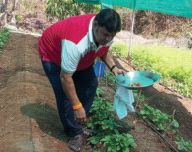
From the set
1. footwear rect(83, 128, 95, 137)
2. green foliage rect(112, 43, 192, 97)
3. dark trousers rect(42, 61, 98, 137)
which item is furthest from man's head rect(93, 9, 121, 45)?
green foliage rect(112, 43, 192, 97)

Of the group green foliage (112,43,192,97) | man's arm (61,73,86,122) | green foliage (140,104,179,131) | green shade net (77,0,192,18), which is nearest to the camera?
man's arm (61,73,86,122)

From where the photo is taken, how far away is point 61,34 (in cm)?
383

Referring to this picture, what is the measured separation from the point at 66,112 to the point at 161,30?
17.1 metres

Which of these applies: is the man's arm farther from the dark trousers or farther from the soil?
the soil

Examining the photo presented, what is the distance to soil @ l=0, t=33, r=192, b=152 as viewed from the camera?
4.31m

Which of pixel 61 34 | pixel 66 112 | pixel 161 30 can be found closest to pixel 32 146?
pixel 66 112

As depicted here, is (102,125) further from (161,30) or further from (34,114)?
(161,30)

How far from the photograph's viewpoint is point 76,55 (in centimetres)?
347

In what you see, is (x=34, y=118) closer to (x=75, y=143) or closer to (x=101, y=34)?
(x=75, y=143)

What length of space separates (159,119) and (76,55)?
2487 millimetres

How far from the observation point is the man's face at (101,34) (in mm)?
3350

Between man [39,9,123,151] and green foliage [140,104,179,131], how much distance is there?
146 cm

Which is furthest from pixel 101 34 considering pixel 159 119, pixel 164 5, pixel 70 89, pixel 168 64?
pixel 168 64

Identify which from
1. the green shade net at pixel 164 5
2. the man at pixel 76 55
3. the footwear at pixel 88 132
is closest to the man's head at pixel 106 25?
the man at pixel 76 55
